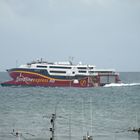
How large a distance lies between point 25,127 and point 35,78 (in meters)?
85.9

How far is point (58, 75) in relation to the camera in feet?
513

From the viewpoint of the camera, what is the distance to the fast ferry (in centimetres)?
15412

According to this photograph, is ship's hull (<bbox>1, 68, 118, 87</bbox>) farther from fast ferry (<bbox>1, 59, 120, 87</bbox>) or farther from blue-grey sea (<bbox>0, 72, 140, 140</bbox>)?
blue-grey sea (<bbox>0, 72, 140, 140</bbox>)

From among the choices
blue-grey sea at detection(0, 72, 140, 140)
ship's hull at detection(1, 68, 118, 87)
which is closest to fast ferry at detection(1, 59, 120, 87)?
ship's hull at detection(1, 68, 118, 87)

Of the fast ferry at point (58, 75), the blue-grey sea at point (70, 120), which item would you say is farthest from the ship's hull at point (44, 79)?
the blue-grey sea at point (70, 120)

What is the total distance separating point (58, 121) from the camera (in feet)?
242

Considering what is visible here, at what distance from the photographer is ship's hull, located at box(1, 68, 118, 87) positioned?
504 ft

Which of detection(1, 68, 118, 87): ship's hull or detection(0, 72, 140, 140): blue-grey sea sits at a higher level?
detection(1, 68, 118, 87): ship's hull

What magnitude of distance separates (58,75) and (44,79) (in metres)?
3.97

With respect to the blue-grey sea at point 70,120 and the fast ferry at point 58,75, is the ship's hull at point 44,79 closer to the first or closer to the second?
the fast ferry at point 58,75

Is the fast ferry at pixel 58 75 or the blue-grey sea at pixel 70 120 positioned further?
the fast ferry at pixel 58 75

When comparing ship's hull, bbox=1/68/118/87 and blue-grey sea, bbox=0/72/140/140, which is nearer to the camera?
blue-grey sea, bbox=0/72/140/140

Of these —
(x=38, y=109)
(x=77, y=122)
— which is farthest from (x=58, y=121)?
(x=38, y=109)

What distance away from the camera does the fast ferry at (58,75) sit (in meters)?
154
